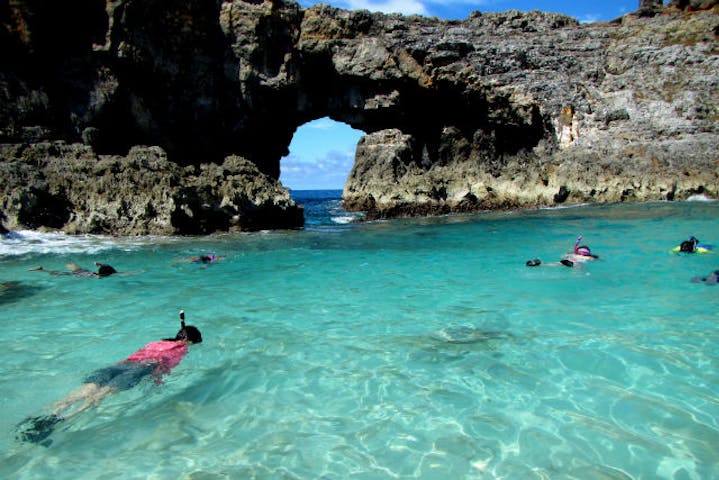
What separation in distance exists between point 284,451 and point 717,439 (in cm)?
400

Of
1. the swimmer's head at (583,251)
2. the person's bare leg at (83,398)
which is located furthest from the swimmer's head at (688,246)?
the person's bare leg at (83,398)

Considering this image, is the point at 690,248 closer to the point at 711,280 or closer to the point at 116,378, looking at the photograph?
the point at 711,280

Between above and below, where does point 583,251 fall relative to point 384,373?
above

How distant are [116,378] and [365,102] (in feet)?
103

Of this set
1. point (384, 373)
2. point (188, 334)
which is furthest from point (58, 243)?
point (384, 373)

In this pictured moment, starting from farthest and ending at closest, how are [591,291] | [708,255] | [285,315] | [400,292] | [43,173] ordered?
[43,173], [708,255], [400,292], [591,291], [285,315]

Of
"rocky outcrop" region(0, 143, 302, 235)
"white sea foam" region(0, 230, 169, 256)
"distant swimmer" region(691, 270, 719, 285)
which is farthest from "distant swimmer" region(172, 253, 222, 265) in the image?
"distant swimmer" region(691, 270, 719, 285)

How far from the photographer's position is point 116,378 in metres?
5.83

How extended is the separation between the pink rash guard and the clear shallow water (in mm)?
196

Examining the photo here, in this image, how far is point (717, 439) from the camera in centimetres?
436

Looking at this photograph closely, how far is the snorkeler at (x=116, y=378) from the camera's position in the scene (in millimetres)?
4867

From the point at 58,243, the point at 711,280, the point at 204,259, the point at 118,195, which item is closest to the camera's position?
the point at 711,280

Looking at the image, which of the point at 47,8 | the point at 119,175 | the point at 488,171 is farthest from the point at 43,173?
the point at 488,171

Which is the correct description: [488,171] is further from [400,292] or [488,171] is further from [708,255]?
[400,292]
